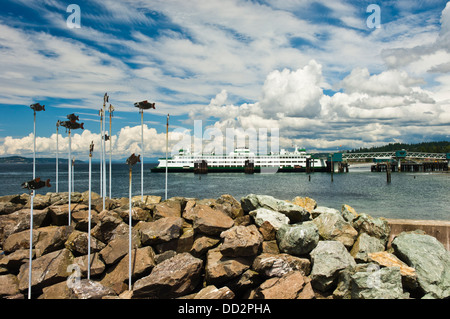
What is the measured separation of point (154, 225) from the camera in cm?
828

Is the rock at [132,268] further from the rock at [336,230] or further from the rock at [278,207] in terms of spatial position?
the rock at [336,230]

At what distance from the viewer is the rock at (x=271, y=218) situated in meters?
8.27

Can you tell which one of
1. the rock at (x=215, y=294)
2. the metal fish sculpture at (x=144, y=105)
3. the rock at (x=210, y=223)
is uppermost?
the metal fish sculpture at (x=144, y=105)

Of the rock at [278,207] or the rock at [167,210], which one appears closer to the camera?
the rock at [278,207]

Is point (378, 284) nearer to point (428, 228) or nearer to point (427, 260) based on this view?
point (427, 260)

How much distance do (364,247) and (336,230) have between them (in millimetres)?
900

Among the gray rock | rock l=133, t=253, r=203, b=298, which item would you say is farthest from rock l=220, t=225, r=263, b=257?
the gray rock

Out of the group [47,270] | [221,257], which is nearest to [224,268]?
[221,257]

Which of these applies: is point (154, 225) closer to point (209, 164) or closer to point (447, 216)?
point (447, 216)

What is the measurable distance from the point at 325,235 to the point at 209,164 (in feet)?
264

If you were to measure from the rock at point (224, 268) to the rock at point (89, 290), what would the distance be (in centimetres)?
235

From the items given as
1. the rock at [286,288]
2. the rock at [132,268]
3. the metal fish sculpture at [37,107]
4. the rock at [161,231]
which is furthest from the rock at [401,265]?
the metal fish sculpture at [37,107]

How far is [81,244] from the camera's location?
26.1 ft

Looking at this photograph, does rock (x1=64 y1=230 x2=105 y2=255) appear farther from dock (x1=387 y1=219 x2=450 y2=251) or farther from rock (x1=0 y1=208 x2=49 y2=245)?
dock (x1=387 y1=219 x2=450 y2=251)
